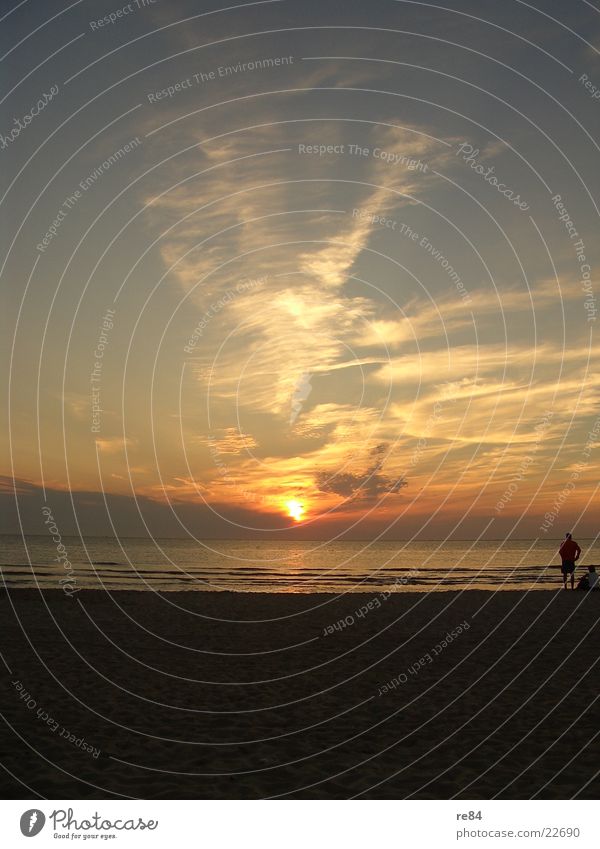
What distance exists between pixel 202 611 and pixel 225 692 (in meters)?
16.2

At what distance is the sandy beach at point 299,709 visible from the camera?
9211 mm

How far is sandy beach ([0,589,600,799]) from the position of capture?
30.2ft

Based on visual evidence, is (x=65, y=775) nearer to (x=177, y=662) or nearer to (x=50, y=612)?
(x=177, y=662)
